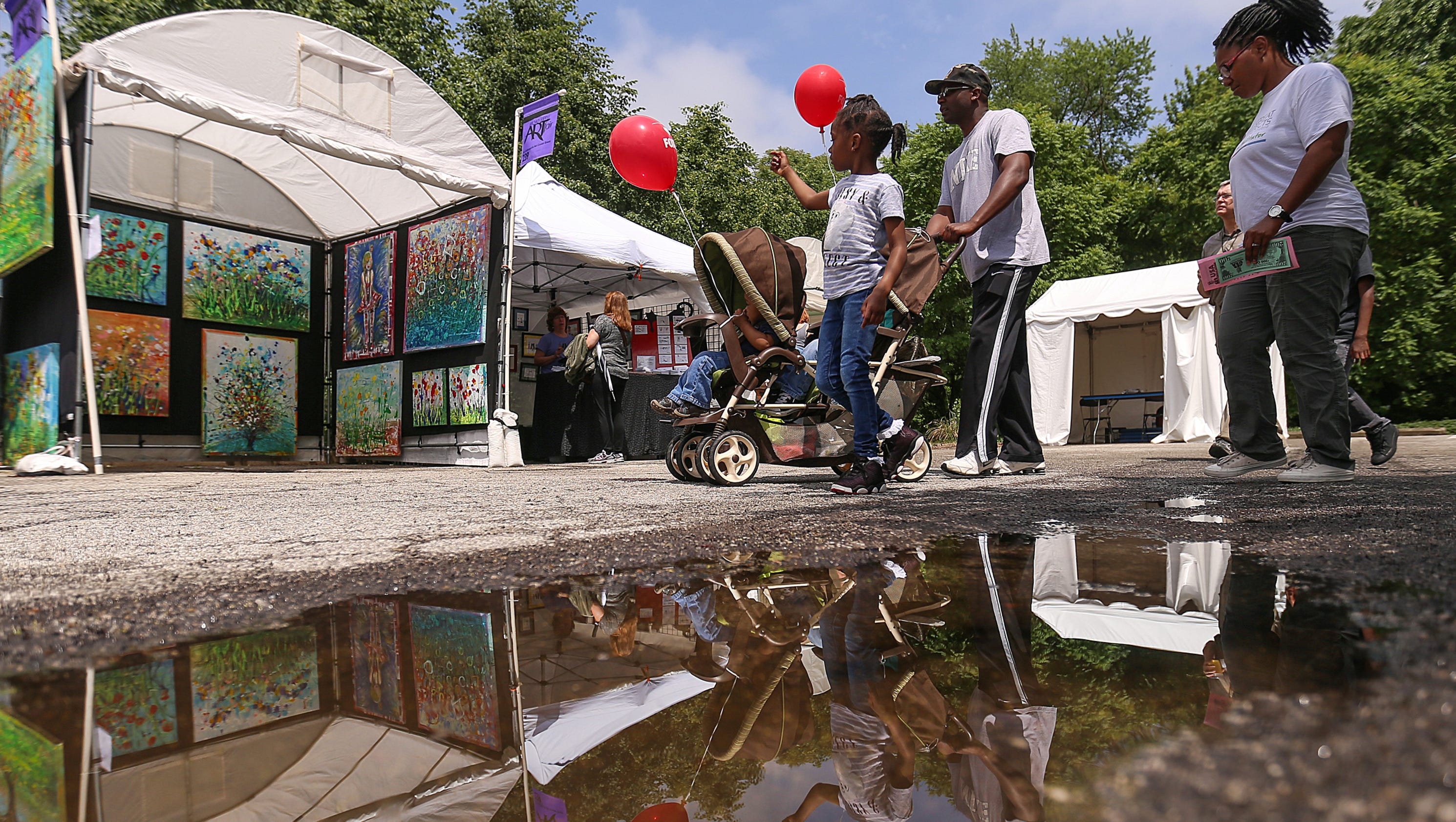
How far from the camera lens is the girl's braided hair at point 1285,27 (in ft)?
11.3

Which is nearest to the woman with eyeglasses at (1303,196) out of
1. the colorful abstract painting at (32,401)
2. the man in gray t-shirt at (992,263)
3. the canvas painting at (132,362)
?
the man in gray t-shirt at (992,263)

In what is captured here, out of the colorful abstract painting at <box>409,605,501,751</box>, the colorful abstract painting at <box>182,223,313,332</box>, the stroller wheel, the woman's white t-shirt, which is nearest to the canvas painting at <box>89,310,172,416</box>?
the colorful abstract painting at <box>182,223,313,332</box>

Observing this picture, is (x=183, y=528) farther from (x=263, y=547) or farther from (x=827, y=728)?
(x=827, y=728)

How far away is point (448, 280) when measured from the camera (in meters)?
8.88

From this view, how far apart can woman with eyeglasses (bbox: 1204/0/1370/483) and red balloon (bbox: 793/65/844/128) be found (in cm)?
313

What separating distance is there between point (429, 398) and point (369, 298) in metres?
2.04

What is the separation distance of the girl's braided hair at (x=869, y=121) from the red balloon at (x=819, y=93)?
2.68m

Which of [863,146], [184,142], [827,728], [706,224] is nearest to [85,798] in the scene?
[827,728]

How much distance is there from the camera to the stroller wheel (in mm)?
4473

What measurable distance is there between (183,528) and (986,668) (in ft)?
8.21

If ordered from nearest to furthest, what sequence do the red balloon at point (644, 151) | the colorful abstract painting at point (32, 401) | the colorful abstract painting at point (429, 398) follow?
the colorful abstract painting at point (32, 401) → the red balloon at point (644, 151) → the colorful abstract painting at point (429, 398)

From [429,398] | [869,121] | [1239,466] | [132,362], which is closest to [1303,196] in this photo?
[1239,466]

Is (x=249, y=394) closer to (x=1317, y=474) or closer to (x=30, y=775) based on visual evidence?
(x=1317, y=474)

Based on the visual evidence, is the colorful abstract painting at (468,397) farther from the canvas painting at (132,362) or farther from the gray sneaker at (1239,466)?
the gray sneaker at (1239,466)
